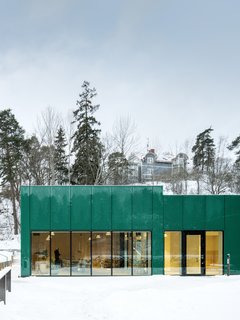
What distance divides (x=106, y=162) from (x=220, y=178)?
14552 mm

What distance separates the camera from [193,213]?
24.7 m

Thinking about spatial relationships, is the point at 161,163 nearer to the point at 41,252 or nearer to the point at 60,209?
the point at 60,209

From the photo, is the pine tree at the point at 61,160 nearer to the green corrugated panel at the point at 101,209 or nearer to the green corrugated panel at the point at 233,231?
the green corrugated panel at the point at 101,209

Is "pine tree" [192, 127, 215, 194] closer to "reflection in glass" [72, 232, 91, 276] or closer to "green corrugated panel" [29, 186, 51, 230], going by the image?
"reflection in glass" [72, 232, 91, 276]

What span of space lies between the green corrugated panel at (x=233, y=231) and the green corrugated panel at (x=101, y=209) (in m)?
6.10

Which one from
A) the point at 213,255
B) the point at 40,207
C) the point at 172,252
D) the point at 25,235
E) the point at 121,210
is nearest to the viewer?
the point at 25,235

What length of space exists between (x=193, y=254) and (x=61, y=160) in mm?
29890

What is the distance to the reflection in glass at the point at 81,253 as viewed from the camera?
24109mm

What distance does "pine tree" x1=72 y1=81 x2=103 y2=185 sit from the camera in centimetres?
4972

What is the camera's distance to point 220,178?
182ft
